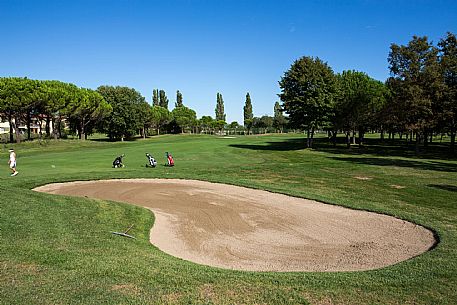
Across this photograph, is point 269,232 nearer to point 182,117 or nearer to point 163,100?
point 182,117

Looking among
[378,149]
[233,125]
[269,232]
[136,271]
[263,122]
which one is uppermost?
[263,122]

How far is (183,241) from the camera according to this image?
11664mm

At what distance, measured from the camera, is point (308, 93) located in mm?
49781

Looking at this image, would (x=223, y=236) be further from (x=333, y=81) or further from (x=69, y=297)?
(x=333, y=81)

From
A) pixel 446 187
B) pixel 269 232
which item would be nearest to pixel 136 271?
pixel 269 232

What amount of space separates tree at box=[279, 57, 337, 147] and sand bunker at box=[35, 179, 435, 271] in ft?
108

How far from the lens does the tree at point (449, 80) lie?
43.5m

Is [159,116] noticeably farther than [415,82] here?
Yes

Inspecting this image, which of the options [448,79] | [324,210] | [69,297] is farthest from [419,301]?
[448,79]

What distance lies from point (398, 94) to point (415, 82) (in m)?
2.40

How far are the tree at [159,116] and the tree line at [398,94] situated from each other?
59.7 meters

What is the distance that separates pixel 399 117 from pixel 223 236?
4140 cm

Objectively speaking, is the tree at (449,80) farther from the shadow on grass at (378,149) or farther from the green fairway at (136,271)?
the green fairway at (136,271)

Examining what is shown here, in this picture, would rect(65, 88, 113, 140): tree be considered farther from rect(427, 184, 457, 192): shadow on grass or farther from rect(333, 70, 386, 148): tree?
rect(427, 184, 457, 192): shadow on grass
